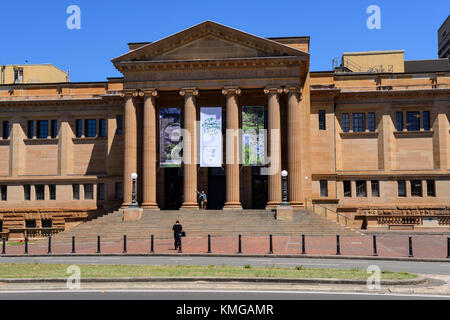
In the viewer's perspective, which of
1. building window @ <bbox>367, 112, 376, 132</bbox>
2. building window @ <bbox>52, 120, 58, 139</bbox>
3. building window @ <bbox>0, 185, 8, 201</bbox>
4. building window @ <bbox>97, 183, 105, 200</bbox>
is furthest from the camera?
building window @ <bbox>52, 120, 58, 139</bbox>

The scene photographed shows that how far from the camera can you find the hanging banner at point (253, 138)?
45.8 m

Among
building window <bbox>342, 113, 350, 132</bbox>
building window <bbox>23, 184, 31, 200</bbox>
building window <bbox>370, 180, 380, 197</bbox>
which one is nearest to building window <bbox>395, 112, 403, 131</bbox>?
building window <bbox>342, 113, 350, 132</bbox>

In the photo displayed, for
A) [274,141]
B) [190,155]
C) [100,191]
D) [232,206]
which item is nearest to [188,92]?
[190,155]

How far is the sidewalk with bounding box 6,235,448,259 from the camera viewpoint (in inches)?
1120

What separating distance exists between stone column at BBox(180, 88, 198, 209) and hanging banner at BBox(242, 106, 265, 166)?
432 cm

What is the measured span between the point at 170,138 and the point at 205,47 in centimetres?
855

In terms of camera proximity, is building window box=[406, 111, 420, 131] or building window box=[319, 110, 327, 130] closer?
building window box=[319, 110, 327, 130]

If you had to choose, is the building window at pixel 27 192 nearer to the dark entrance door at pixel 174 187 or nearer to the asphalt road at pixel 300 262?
the dark entrance door at pixel 174 187

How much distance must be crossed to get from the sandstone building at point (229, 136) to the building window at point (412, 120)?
100 mm

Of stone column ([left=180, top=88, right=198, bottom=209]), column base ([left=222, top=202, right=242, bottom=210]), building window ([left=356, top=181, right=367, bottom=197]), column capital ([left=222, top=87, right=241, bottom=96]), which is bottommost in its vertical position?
column base ([left=222, top=202, right=242, bottom=210])

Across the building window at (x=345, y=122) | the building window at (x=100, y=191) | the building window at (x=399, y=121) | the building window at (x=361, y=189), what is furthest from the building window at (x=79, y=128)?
the building window at (x=399, y=121)

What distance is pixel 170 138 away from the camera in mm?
46781

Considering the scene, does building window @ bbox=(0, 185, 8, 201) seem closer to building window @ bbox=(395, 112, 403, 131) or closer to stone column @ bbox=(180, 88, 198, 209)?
stone column @ bbox=(180, 88, 198, 209)

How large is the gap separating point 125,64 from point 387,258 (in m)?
29.8
